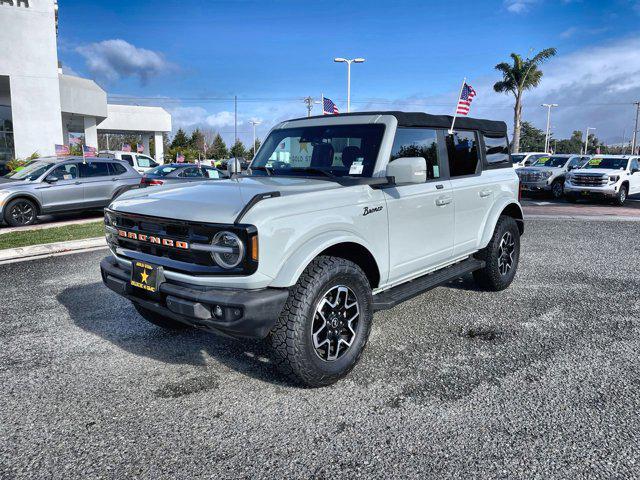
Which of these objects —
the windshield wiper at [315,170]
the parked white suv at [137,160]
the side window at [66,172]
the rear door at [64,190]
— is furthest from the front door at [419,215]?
the parked white suv at [137,160]

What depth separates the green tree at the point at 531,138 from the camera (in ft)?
302

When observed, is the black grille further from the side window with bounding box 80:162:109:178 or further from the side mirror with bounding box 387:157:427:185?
the side window with bounding box 80:162:109:178

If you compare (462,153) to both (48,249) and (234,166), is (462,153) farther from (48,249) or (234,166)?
(48,249)

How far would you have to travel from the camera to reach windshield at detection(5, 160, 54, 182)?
11.5 metres

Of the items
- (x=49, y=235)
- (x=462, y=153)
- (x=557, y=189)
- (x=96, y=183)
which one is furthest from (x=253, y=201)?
(x=557, y=189)

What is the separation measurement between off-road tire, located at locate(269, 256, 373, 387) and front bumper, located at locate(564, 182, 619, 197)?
16.4 metres

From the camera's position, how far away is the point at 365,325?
12.0 ft

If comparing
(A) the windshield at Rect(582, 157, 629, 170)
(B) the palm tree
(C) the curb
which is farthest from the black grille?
(B) the palm tree

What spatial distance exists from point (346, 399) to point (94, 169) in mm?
11228

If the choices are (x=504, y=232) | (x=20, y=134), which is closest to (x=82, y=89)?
(x=20, y=134)

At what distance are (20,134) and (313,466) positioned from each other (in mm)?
25864

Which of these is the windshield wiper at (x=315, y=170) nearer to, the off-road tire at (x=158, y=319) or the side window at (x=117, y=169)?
the off-road tire at (x=158, y=319)

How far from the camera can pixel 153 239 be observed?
3.38m

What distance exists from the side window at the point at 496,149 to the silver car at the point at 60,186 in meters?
9.95
